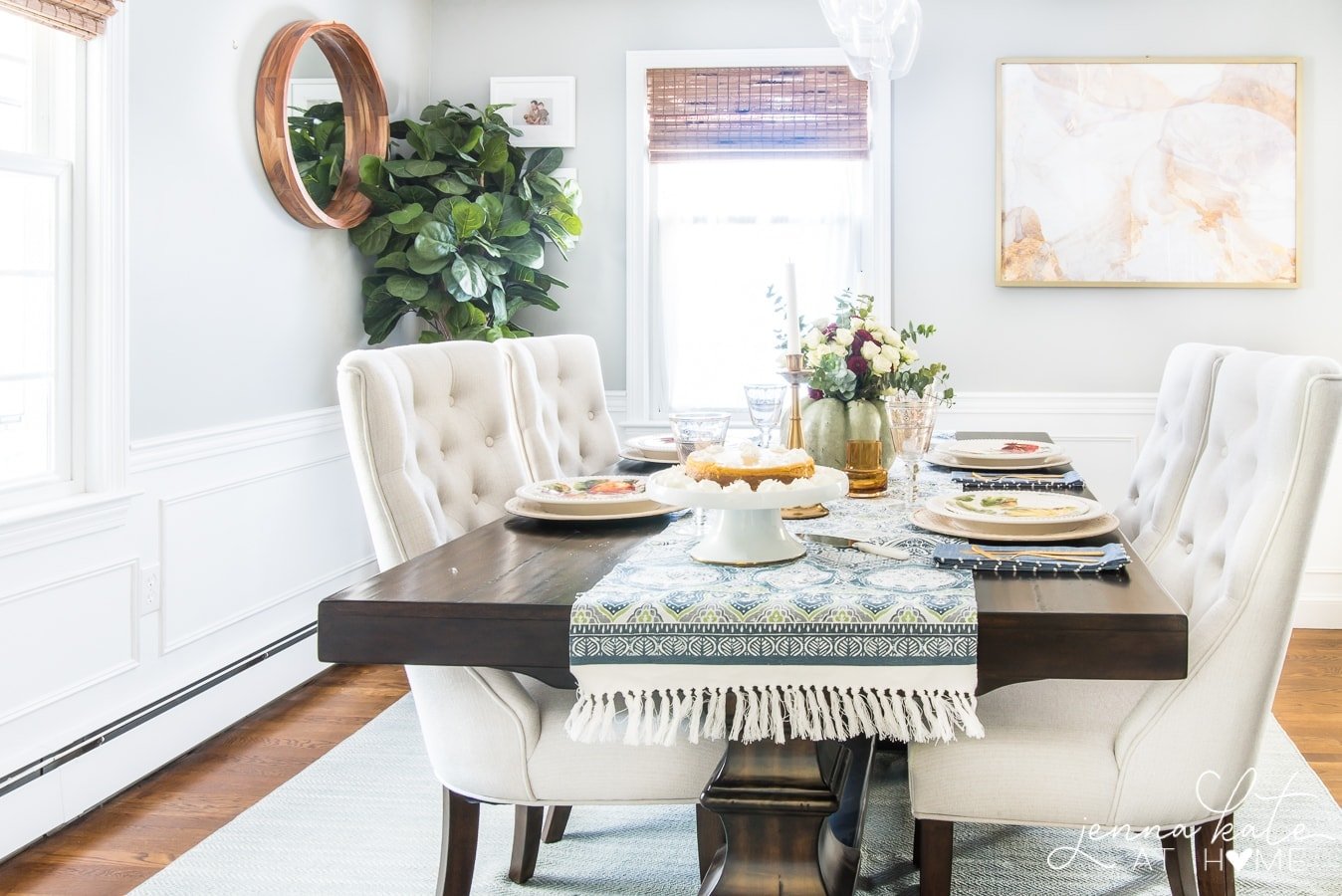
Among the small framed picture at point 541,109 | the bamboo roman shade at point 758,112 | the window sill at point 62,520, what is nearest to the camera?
the window sill at point 62,520

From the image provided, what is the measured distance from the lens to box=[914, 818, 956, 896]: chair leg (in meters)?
1.65

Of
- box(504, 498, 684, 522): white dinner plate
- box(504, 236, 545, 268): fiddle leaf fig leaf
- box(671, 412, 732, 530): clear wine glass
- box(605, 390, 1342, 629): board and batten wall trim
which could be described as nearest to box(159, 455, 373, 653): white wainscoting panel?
box(504, 236, 545, 268): fiddle leaf fig leaf

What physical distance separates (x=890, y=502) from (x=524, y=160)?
270 cm

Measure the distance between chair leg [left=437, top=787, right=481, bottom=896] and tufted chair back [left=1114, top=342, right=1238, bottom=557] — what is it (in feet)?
4.53

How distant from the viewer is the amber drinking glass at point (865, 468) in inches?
86.6

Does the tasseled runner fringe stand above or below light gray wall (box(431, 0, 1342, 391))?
below

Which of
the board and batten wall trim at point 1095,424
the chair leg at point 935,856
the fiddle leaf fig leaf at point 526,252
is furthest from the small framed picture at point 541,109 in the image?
the chair leg at point 935,856

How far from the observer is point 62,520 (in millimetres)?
2482

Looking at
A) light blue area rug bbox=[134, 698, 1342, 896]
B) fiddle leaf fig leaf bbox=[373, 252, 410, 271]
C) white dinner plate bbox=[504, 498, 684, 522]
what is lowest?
light blue area rug bbox=[134, 698, 1342, 896]

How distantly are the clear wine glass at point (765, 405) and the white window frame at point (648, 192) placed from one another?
223 cm

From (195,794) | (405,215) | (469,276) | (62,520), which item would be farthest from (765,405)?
(405,215)

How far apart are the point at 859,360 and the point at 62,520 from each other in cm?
173

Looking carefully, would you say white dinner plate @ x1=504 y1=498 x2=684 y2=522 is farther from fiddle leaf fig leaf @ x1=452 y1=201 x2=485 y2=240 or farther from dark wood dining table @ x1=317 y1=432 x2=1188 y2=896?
fiddle leaf fig leaf @ x1=452 y1=201 x2=485 y2=240

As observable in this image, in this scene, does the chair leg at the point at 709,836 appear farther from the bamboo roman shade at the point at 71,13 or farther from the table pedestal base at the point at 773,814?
the bamboo roman shade at the point at 71,13
